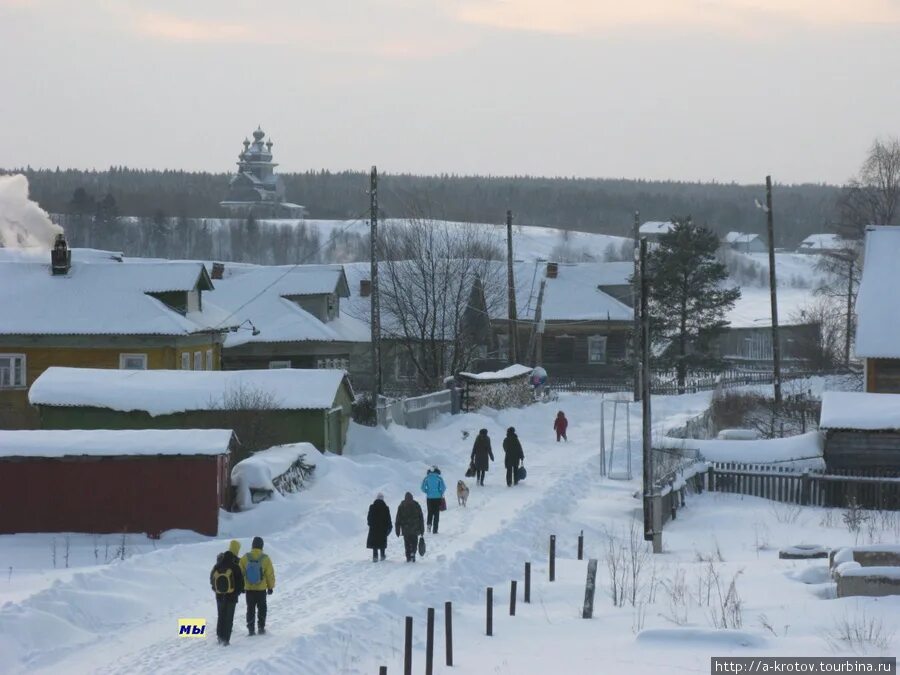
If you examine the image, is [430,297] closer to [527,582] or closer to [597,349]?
[597,349]

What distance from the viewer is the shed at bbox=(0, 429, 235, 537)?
75.0 feet

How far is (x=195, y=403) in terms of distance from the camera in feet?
97.9

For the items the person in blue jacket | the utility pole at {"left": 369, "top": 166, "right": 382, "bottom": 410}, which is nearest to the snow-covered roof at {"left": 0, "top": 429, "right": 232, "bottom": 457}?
the person in blue jacket

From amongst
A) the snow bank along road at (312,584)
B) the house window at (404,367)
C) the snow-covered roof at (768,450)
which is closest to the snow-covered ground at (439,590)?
the snow bank along road at (312,584)

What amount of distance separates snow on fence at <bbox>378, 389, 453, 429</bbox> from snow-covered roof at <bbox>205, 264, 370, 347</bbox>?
37.9 feet

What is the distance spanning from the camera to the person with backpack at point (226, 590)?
45.2 ft

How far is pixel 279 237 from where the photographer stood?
567 feet

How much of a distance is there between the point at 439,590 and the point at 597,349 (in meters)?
50.9

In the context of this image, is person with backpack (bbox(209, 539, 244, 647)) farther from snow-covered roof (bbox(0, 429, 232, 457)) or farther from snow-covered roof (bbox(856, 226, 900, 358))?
snow-covered roof (bbox(856, 226, 900, 358))

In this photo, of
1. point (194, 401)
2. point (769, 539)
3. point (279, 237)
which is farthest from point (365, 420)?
point (279, 237)

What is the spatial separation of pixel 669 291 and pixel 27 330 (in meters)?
31.2

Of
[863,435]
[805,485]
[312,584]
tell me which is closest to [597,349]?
[863,435]

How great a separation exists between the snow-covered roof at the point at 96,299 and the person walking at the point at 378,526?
22.3 m

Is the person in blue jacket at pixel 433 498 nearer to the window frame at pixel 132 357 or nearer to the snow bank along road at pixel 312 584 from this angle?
the snow bank along road at pixel 312 584
